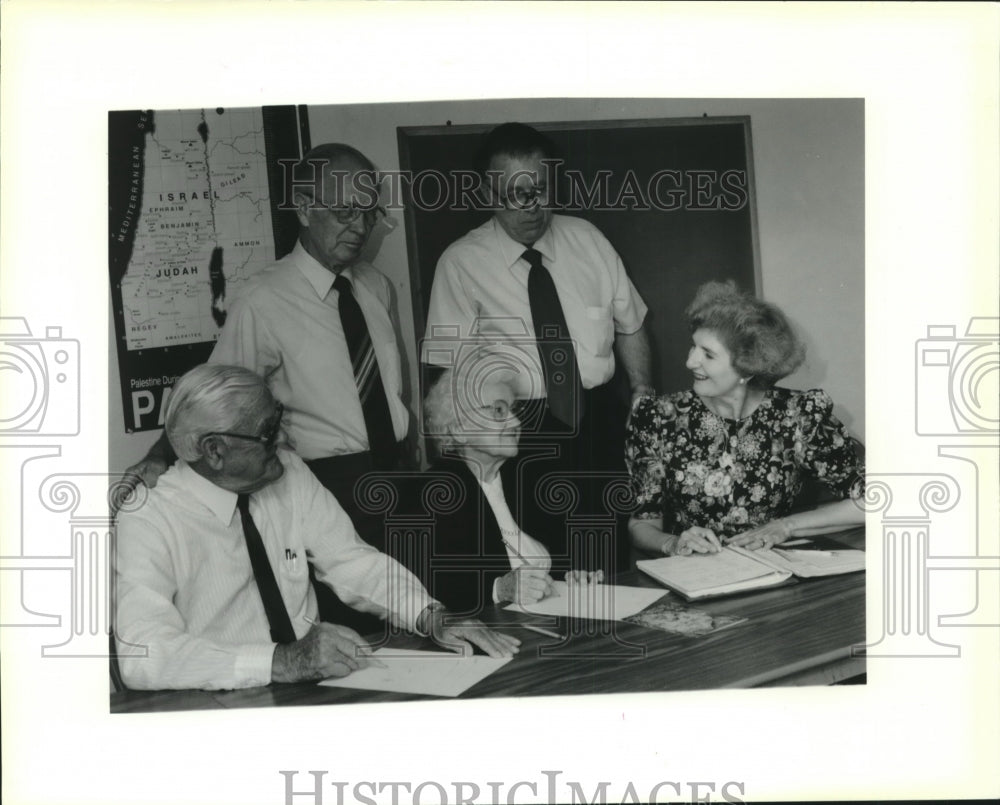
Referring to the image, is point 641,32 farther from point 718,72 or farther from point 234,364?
point 234,364

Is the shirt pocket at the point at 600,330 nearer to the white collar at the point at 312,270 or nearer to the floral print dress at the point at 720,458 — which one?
the floral print dress at the point at 720,458

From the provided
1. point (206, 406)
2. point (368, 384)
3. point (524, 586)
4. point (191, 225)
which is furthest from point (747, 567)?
point (191, 225)

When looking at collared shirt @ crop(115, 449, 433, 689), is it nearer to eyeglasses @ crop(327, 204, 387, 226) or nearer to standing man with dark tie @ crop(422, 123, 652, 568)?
standing man with dark tie @ crop(422, 123, 652, 568)

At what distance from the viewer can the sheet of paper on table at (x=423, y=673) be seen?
3.38 meters

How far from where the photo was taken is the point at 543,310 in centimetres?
353

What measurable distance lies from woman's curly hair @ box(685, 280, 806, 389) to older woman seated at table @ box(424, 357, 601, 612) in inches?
26.0

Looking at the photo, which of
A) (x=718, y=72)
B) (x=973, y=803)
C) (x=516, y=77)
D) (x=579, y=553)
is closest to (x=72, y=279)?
(x=516, y=77)

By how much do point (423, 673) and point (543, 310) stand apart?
116 centimetres

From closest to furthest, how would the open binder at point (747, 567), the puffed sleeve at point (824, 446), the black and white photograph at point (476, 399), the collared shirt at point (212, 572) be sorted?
the collared shirt at point (212, 572), the black and white photograph at point (476, 399), the open binder at point (747, 567), the puffed sleeve at point (824, 446)

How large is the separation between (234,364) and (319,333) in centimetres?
27

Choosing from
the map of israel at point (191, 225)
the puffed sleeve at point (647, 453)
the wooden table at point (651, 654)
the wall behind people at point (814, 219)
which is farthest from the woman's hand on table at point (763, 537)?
the map of israel at point (191, 225)

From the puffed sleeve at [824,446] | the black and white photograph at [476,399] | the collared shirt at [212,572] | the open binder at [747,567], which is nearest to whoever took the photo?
the collared shirt at [212,572]

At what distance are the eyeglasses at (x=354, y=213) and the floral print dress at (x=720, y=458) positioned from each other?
1.00 metres

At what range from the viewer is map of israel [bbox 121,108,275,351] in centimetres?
338
